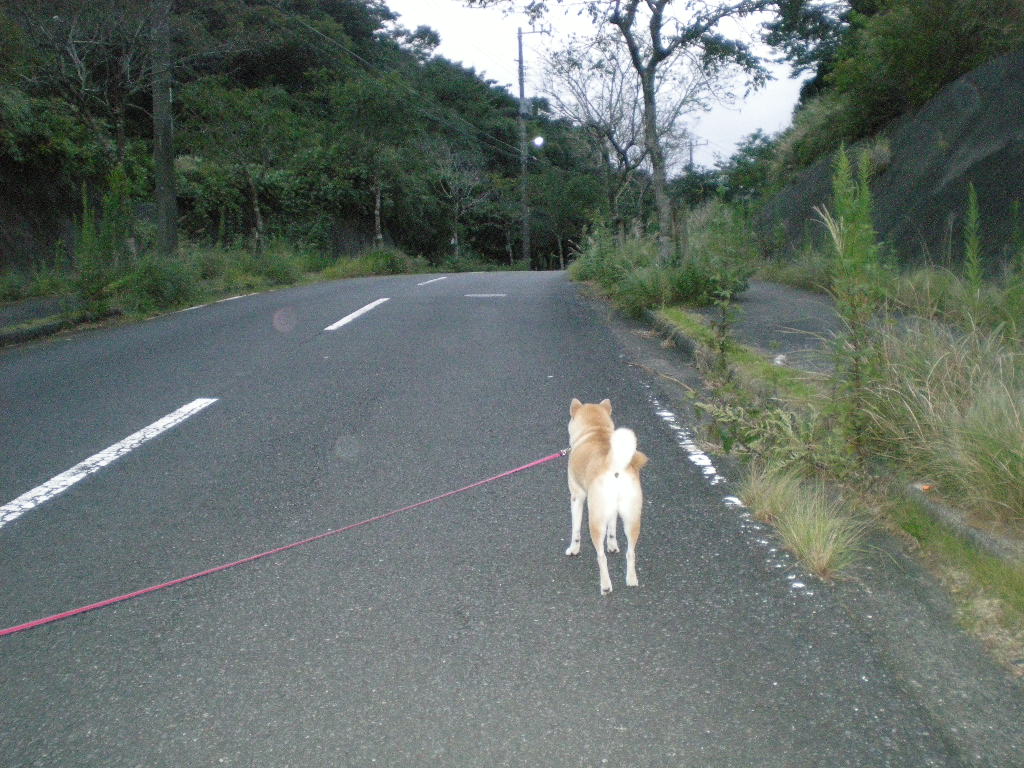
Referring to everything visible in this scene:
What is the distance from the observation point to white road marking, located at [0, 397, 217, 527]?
442cm

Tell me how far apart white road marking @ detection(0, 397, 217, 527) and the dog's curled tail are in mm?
3099

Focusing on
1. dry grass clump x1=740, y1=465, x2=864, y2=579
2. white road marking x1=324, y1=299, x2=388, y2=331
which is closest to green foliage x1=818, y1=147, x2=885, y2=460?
dry grass clump x1=740, y1=465, x2=864, y2=579

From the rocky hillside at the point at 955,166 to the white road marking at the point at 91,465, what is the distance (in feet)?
25.8

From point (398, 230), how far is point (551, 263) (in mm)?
20463

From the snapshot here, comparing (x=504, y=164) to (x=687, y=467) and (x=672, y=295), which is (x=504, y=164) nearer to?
(x=672, y=295)

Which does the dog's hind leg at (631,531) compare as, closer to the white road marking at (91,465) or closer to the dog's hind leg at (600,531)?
the dog's hind leg at (600,531)

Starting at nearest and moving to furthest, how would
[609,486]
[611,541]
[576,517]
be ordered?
1. [609,486]
2. [576,517]
3. [611,541]

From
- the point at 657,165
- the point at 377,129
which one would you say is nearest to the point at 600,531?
the point at 657,165

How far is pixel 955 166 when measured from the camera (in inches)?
494

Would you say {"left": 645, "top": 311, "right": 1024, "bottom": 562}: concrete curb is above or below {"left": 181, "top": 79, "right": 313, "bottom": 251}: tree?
below

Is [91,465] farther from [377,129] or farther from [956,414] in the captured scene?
[377,129]

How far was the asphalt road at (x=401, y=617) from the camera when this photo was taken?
2490 millimetres

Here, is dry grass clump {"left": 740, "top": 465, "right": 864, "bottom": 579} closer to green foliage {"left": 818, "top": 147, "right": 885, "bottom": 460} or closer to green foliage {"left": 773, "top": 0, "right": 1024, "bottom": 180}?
green foliage {"left": 818, "top": 147, "right": 885, "bottom": 460}

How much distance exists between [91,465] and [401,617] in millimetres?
2916
